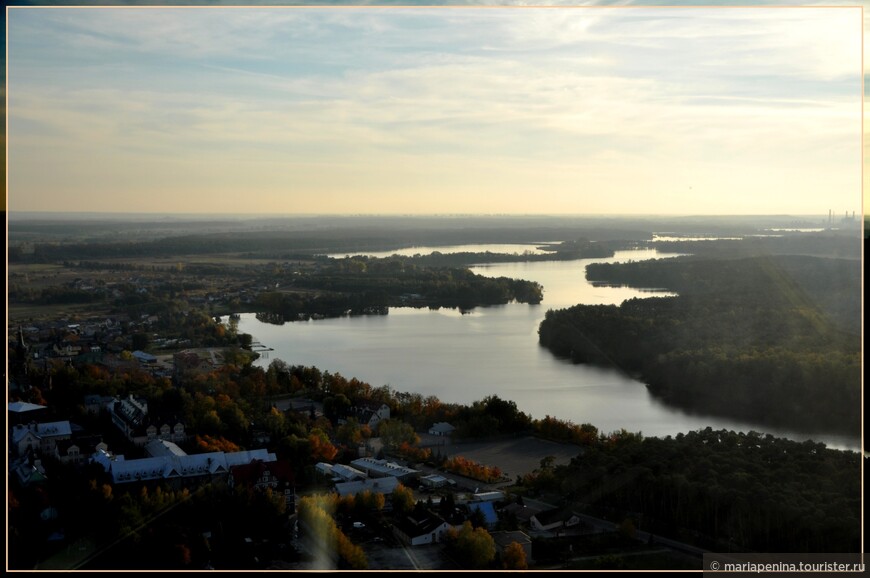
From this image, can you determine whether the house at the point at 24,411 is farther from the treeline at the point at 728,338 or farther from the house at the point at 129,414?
the treeline at the point at 728,338

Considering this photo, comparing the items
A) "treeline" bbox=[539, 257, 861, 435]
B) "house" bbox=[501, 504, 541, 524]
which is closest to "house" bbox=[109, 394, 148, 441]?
"house" bbox=[501, 504, 541, 524]

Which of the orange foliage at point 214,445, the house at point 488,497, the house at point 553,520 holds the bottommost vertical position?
the house at point 553,520

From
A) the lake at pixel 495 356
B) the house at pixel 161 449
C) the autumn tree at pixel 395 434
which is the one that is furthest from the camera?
the lake at pixel 495 356

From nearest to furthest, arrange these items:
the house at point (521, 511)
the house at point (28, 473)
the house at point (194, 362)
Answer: the house at point (28, 473)
the house at point (521, 511)
the house at point (194, 362)

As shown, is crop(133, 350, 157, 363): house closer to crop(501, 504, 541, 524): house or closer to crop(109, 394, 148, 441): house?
crop(109, 394, 148, 441): house

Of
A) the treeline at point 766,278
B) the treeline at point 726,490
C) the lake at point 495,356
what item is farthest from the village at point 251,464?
the treeline at point 766,278

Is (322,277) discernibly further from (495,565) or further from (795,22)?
(795,22)

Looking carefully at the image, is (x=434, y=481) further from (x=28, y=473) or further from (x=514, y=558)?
(x=28, y=473)
